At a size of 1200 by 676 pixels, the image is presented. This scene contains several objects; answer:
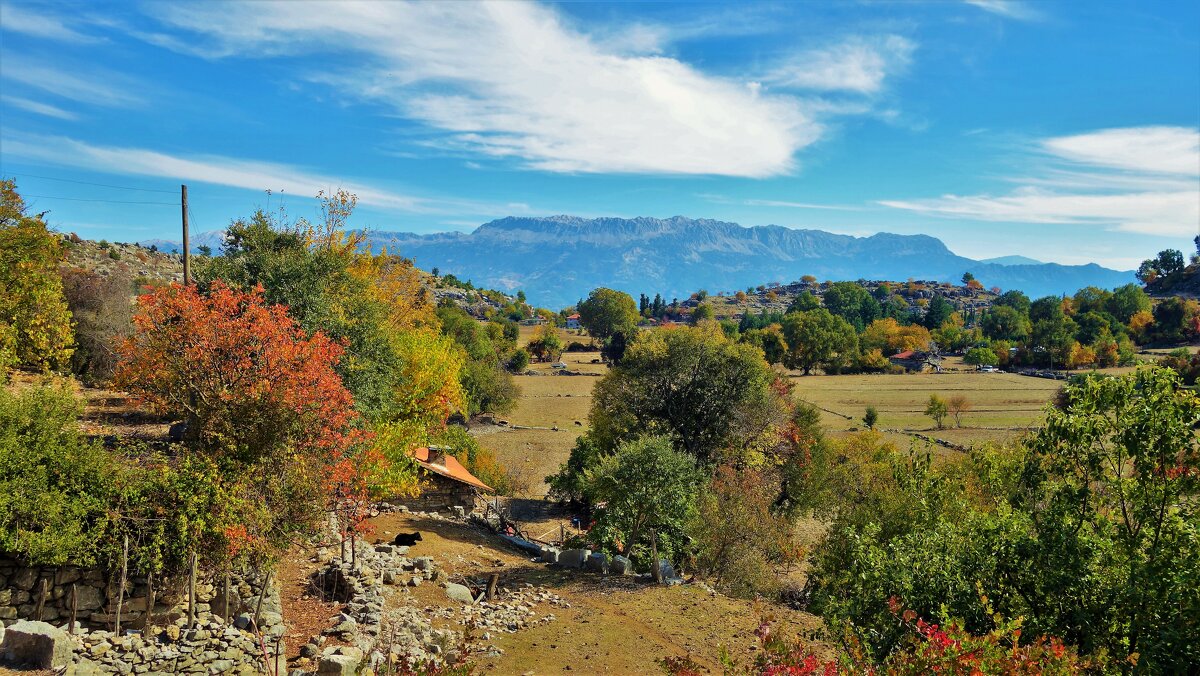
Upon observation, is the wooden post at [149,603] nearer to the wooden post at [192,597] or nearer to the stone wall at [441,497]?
the wooden post at [192,597]

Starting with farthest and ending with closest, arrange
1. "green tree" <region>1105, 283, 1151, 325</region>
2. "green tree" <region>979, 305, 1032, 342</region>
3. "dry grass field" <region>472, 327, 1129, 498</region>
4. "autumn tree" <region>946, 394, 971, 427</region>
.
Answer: "green tree" <region>979, 305, 1032, 342</region>, "green tree" <region>1105, 283, 1151, 325</region>, "autumn tree" <region>946, 394, 971, 427</region>, "dry grass field" <region>472, 327, 1129, 498</region>

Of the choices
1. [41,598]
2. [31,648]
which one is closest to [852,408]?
[41,598]

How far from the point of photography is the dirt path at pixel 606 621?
16.4 m

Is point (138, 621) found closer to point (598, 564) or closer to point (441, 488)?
point (598, 564)

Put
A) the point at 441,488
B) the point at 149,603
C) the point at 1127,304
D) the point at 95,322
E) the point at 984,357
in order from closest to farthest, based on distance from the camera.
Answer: the point at 149,603, the point at 441,488, the point at 95,322, the point at 984,357, the point at 1127,304

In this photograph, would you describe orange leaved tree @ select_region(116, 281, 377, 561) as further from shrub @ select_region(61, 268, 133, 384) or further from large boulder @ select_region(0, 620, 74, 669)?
shrub @ select_region(61, 268, 133, 384)

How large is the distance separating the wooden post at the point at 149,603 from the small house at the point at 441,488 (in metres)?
17.4

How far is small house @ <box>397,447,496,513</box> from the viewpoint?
32500mm

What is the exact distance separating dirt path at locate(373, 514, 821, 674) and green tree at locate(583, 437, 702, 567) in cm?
191

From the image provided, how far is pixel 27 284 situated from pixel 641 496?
23793 millimetres

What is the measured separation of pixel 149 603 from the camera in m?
13.9

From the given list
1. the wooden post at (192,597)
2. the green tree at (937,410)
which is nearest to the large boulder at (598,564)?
the wooden post at (192,597)

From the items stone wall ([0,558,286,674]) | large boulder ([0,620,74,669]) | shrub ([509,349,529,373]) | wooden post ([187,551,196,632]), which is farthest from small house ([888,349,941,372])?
large boulder ([0,620,74,669])

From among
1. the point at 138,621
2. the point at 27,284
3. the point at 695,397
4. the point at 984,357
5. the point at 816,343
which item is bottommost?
the point at 138,621
